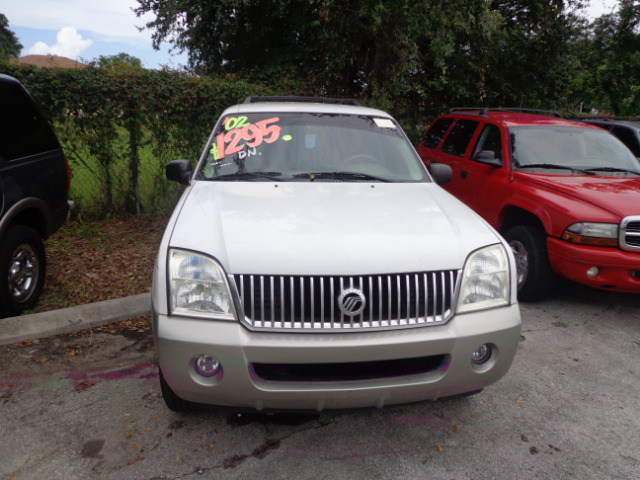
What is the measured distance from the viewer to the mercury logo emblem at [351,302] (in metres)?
2.29

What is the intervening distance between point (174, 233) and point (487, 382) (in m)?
1.79

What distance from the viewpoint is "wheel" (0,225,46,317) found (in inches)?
153

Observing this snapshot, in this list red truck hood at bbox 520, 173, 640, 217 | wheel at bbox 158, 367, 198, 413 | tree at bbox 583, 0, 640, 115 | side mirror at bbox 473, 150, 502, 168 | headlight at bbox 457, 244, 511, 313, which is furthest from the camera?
tree at bbox 583, 0, 640, 115

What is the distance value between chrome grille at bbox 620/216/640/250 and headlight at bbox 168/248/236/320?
3.53m

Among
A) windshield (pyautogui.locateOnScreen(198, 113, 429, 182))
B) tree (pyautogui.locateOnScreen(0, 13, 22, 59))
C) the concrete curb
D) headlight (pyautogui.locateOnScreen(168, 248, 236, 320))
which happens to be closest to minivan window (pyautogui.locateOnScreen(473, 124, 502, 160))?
windshield (pyautogui.locateOnScreen(198, 113, 429, 182))

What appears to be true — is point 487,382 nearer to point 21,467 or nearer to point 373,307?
point 373,307

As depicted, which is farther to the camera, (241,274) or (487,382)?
(487,382)

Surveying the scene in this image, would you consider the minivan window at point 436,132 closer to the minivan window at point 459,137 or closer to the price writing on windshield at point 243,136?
the minivan window at point 459,137

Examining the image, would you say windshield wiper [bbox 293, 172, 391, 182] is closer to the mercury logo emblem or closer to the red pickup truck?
the mercury logo emblem

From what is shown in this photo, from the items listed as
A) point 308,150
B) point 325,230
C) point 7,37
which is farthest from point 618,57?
point 7,37

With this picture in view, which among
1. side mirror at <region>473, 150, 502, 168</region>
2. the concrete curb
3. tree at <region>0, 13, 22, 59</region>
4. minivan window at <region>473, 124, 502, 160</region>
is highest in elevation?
tree at <region>0, 13, 22, 59</region>

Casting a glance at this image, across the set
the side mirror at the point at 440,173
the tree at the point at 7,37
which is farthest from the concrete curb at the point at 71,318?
the tree at the point at 7,37

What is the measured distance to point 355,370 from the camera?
2391mm

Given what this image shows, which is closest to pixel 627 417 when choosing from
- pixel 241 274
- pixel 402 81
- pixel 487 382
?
pixel 487 382
